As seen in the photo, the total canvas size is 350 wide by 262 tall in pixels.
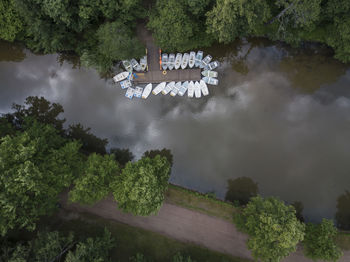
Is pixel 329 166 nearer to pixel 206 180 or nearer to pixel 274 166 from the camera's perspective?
pixel 274 166

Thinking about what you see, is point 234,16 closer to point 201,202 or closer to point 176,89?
point 176,89

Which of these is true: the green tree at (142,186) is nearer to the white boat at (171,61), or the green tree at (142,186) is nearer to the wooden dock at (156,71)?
the wooden dock at (156,71)

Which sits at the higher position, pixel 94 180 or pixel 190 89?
pixel 190 89

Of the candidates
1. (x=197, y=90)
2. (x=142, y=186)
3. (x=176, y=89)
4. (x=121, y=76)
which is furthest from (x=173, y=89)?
(x=142, y=186)

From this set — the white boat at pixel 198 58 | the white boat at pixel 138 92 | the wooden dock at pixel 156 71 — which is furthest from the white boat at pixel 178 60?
the white boat at pixel 138 92

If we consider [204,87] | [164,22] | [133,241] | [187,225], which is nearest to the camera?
[164,22]

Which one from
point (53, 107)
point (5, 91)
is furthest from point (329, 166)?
point (5, 91)
